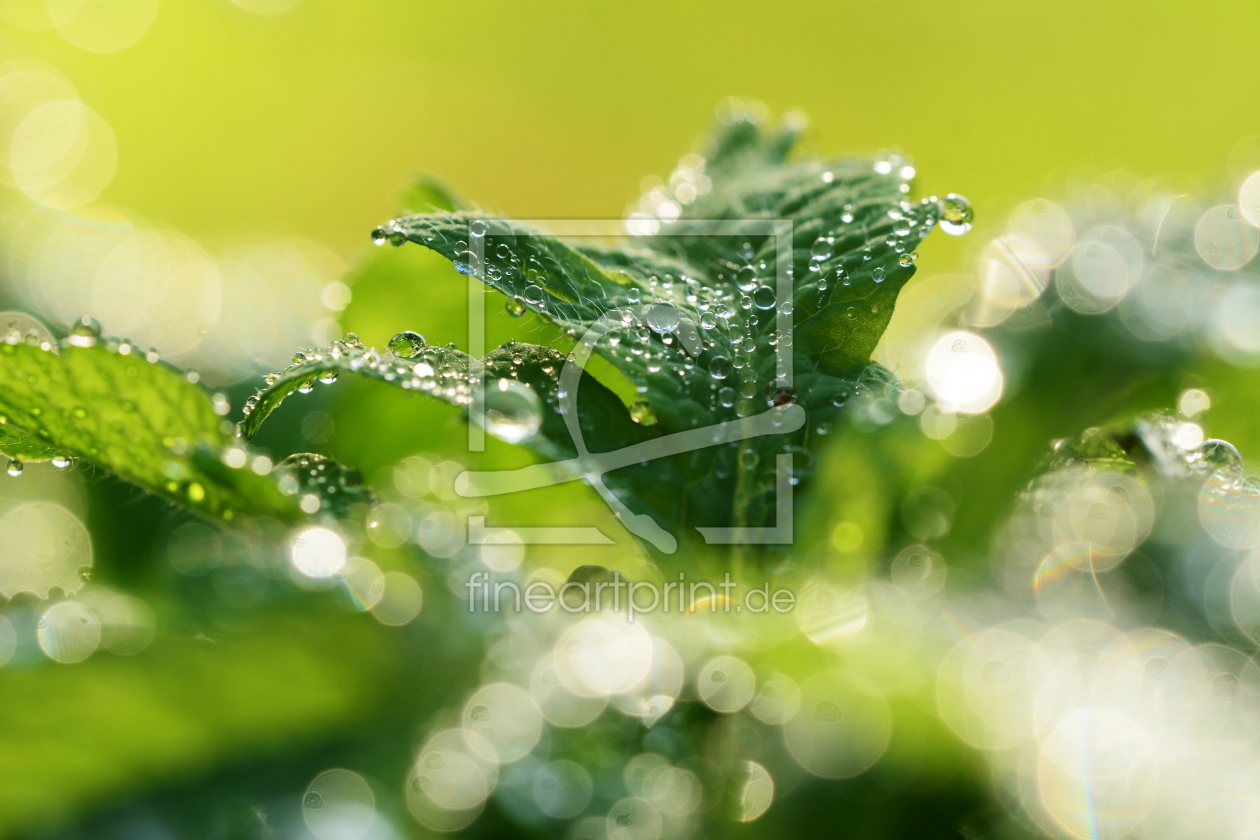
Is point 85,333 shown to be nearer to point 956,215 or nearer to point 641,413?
point 641,413

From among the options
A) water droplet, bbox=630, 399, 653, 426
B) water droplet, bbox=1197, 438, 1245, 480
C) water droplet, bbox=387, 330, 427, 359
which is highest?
water droplet, bbox=387, 330, 427, 359

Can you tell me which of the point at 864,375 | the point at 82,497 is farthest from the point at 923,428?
the point at 82,497

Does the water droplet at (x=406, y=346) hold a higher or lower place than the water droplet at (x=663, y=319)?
lower

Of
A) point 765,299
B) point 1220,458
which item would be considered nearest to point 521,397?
point 765,299

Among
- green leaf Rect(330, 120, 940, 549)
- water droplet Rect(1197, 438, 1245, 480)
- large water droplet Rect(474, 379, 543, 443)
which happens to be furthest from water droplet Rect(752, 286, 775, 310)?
water droplet Rect(1197, 438, 1245, 480)

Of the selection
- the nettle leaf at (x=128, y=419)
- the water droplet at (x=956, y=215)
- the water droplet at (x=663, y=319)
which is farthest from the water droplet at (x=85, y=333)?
the water droplet at (x=956, y=215)

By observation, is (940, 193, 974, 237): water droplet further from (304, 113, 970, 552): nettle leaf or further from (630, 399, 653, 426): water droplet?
(630, 399, 653, 426): water droplet

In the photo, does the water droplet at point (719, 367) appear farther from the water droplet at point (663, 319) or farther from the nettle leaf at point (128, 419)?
the nettle leaf at point (128, 419)
